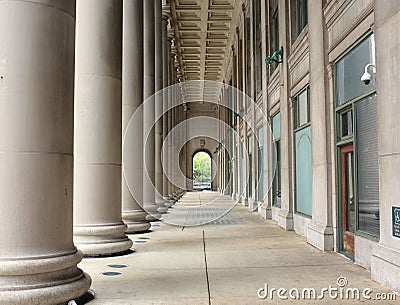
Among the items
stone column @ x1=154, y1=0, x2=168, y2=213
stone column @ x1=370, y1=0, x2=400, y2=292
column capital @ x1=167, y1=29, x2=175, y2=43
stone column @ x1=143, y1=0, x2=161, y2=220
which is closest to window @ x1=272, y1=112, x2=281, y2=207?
stone column @ x1=143, y1=0, x2=161, y2=220

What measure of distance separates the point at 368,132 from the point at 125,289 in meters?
5.63

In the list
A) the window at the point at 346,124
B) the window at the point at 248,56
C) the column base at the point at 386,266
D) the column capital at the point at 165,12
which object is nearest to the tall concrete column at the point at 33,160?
the column base at the point at 386,266

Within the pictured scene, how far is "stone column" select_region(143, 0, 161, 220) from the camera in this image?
21.6 m

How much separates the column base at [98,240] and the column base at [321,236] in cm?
486

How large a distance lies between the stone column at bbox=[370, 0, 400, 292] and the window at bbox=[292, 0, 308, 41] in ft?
24.1

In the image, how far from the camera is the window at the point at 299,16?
1594 centimetres

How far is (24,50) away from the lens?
20.5 ft

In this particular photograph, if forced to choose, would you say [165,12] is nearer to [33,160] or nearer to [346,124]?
[346,124]

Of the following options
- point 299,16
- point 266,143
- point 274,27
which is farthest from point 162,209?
point 299,16

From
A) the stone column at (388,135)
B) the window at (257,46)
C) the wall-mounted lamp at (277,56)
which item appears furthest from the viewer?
the window at (257,46)

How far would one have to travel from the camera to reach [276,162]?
2133 centimetres

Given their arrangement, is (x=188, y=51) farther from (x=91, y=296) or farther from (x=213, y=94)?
(x=91, y=296)

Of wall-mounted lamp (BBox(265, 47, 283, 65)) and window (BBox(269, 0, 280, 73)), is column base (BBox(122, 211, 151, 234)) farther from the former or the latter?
window (BBox(269, 0, 280, 73))

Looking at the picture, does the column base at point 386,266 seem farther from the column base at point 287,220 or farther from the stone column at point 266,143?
the stone column at point 266,143
